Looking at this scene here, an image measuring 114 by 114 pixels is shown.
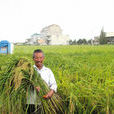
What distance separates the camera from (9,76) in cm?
191

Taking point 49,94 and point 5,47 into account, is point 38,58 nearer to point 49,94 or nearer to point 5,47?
point 49,94

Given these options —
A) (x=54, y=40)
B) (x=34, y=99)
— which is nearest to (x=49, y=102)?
(x=34, y=99)

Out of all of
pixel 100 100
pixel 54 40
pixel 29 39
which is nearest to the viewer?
pixel 100 100

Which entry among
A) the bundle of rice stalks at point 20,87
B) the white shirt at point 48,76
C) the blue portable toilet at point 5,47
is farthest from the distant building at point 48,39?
the bundle of rice stalks at point 20,87

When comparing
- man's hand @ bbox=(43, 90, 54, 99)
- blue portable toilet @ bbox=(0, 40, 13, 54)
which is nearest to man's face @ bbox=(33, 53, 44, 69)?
man's hand @ bbox=(43, 90, 54, 99)

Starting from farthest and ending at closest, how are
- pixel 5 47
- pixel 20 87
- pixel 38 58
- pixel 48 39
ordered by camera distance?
pixel 48 39 < pixel 5 47 < pixel 38 58 < pixel 20 87

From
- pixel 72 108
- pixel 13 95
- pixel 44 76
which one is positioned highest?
pixel 44 76

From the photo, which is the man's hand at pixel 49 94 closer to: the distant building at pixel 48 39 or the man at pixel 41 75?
the man at pixel 41 75

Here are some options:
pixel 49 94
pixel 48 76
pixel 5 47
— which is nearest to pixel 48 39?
pixel 5 47

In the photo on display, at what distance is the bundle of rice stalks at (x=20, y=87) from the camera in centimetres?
187

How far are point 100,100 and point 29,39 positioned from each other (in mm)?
49990

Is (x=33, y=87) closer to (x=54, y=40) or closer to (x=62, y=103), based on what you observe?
(x=62, y=103)

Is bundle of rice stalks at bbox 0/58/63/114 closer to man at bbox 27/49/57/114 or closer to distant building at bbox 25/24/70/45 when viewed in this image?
man at bbox 27/49/57/114

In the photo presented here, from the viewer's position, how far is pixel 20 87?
189cm
